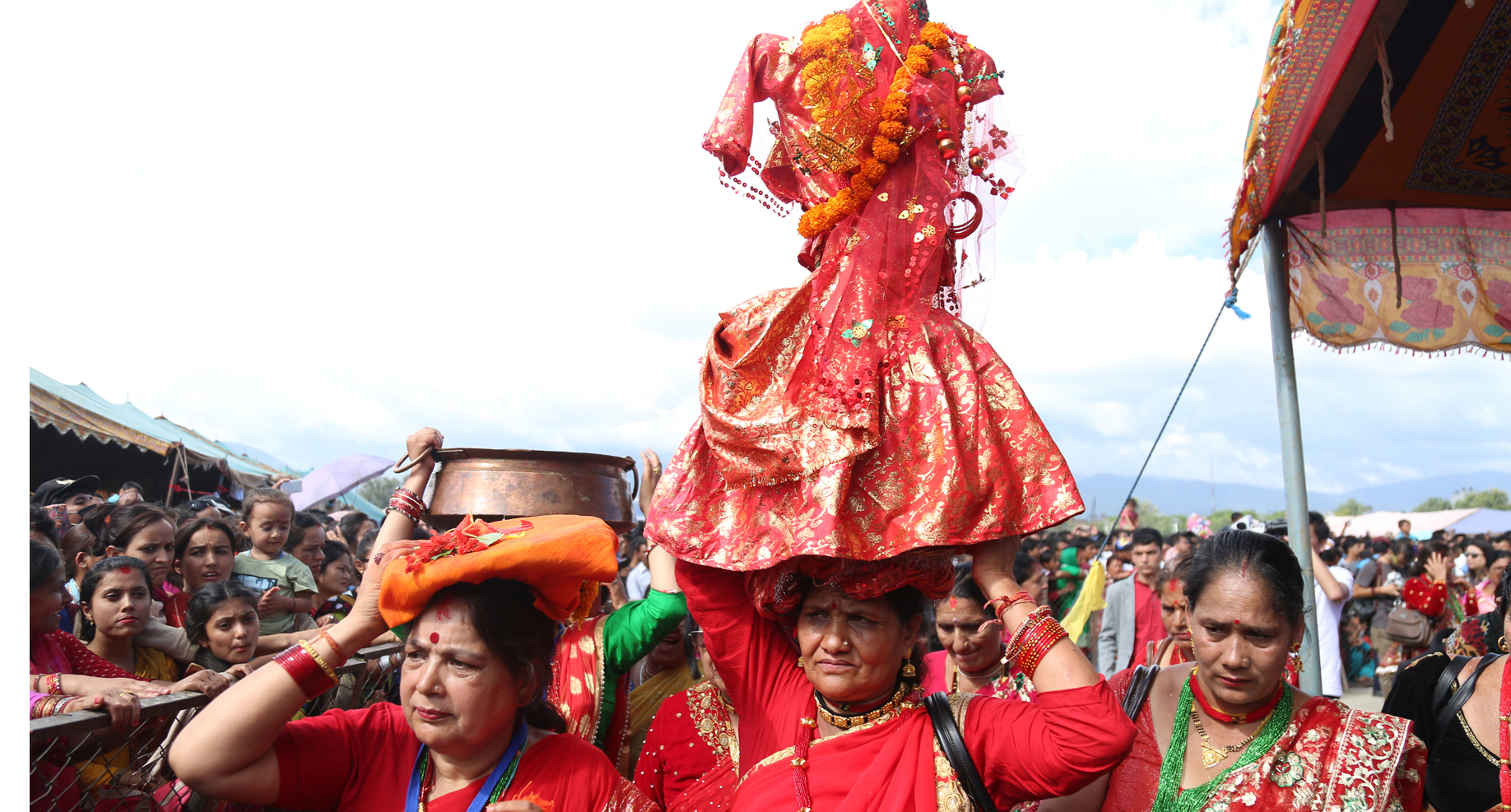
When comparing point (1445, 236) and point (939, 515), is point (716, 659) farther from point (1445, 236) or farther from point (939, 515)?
point (1445, 236)

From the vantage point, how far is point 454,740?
2203 millimetres

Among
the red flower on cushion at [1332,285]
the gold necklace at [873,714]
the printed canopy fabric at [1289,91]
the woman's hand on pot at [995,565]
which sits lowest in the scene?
the gold necklace at [873,714]

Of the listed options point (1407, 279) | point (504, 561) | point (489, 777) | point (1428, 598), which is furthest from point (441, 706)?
point (1428, 598)

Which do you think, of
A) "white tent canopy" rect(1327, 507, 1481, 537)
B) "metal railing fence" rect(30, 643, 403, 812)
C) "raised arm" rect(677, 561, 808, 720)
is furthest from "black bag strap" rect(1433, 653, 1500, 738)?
"white tent canopy" rect(1327, 507, 1481, 537)

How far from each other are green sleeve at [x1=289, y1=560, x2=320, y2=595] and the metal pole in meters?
5.68

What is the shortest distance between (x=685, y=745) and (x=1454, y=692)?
104 inches

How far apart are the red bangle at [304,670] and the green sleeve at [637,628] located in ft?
3.64

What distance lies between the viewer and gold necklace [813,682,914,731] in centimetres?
232

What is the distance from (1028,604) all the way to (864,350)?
697 mm

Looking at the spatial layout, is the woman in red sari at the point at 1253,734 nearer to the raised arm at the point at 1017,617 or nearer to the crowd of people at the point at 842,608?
the crowd of people at the point at 842,608

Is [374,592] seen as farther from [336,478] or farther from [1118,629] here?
[336,478]

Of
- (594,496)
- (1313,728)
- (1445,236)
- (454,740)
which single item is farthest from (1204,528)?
(454,740)

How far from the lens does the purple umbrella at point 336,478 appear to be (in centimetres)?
1368

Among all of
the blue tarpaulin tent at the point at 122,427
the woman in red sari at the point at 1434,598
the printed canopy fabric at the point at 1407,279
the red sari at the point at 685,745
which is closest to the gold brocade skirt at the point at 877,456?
the red sari at the point at 685,745
